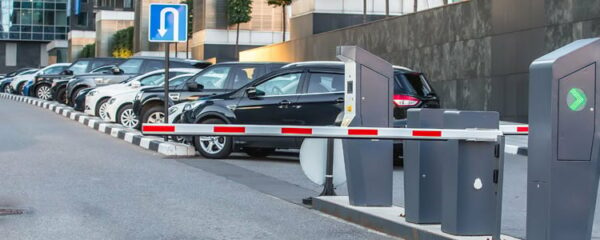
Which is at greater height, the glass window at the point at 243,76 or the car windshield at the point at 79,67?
the car windshield at the point at 79,67

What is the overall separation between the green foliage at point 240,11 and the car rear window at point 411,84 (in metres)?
46.9

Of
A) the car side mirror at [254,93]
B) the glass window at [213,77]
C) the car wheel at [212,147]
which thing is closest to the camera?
the car wheel at [212,147]

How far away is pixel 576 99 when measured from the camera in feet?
21.9

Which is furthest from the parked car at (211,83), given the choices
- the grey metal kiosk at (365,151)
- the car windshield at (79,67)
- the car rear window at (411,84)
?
the car windshield at (79,67)

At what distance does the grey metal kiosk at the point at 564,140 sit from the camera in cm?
663

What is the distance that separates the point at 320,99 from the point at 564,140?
400 inches

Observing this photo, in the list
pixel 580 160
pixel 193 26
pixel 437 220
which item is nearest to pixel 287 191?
pixel 437 220

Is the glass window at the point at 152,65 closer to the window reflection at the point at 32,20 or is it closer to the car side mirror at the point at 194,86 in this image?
the car side mirror at the point at 194,86

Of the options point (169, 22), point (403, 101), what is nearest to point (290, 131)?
point (403, 101)

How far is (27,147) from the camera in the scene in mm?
18156

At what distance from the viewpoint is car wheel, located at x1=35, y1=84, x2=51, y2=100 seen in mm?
41025

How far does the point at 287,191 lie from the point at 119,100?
41.4ft

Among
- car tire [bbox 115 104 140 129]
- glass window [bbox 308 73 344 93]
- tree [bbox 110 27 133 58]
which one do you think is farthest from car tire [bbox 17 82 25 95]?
glass window [bbox 308 73 344 93]

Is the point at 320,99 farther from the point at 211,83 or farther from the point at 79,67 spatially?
the point at 79,67
